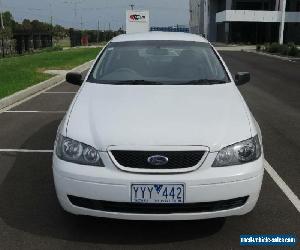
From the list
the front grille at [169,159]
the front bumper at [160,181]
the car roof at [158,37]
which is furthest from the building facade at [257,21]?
the front grille at [169,159]

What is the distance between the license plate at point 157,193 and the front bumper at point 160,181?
0.04 meters

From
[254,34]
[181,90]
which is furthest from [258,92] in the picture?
[254,34]

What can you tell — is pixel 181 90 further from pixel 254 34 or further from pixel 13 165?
pixel 254 34

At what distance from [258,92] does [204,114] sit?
32.7 ft

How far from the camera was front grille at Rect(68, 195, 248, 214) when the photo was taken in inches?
140

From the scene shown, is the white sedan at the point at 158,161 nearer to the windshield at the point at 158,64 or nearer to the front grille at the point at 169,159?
the front grille at the point at 169,159

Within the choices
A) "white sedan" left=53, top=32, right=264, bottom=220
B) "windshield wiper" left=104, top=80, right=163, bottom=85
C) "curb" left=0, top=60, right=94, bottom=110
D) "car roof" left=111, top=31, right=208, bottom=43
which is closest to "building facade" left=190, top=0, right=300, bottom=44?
"curb" left=0, top=60, right=94, bottom=110

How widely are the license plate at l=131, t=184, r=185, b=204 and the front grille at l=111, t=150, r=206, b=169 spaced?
152 mm

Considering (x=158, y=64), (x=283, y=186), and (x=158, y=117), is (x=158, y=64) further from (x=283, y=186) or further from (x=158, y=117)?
(x=283, y=186)

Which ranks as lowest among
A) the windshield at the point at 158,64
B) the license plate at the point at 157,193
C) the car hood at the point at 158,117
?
the license plate at the point at 157,193

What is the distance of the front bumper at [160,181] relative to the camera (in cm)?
350

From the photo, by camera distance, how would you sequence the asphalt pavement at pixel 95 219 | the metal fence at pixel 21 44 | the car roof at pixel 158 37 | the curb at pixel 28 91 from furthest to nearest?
the metal fence at pixel 21 44, the curb at pixel 28 91, the car roof at pixel 158 37, the asphalt pavement at pixel 95 219

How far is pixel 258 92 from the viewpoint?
13570 millimetres

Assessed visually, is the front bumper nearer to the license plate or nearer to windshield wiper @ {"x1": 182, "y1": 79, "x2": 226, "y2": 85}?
the license plate
